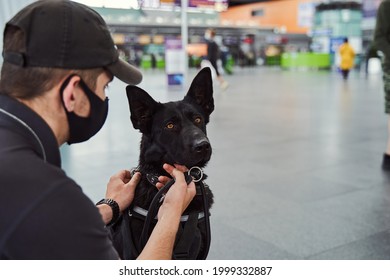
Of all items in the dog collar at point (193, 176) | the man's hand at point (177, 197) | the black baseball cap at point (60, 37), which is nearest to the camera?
the black baseball cap at point (60, 37)

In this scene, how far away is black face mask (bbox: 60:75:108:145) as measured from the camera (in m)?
1.13

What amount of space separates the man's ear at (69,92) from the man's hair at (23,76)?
0.04 feet

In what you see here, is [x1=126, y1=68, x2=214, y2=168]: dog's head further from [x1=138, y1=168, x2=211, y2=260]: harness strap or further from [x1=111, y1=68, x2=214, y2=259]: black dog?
[x1=138, y1=168, x2=211, y2=260]: harness strap

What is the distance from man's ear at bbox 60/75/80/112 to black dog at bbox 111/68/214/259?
0.56 m

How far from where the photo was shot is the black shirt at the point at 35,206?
2.93ft

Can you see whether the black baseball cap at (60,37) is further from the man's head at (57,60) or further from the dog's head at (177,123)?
the dog's head at (177,123)

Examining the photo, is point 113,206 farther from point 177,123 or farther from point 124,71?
point 124,71

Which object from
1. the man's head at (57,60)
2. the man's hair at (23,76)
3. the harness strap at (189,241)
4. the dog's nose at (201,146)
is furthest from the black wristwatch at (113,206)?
the man's hair at (23,76)

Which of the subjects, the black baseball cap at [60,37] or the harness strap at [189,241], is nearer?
the black baseball cap at [60,37]

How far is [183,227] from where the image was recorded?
1.74m

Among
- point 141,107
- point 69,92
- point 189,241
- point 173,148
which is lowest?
point 189,241

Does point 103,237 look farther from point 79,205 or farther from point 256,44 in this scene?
point 256,44

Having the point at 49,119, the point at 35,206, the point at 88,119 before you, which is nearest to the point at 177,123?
the point at 88,119

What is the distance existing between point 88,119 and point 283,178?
11.3 ft
